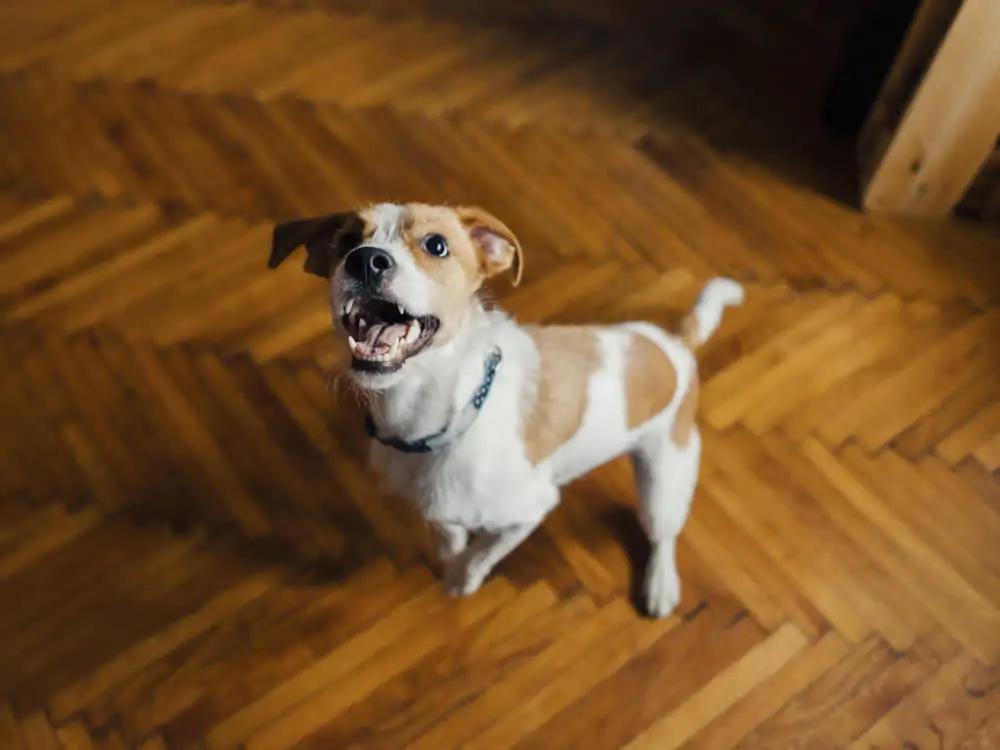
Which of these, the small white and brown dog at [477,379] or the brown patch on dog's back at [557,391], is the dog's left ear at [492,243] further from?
the brown patch on dog's back at [557,391]

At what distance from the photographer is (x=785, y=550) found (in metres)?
1.81

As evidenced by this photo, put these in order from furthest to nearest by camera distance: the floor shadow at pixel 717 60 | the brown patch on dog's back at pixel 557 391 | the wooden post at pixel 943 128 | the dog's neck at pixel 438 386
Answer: the floor shadow at pixel 717 60, the wooden post at pixel 943 128, the brown patch on dog's back at pixel 557 391, the dog's neck at pixel 438 386

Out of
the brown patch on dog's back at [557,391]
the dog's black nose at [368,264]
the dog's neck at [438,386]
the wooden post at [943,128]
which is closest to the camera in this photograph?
the dog's black nose at [368,264]

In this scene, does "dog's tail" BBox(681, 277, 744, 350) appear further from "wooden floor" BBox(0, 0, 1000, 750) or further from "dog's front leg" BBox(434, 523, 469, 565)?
"dog's front leg" BBox(434, 523, 469, 565)

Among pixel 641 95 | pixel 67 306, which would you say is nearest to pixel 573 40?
pixel 641 95

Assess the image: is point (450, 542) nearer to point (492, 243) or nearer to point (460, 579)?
point (460, 579)

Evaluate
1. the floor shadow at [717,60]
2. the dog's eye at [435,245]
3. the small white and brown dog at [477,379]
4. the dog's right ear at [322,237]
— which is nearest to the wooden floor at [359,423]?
the floor shadow at [717,60]

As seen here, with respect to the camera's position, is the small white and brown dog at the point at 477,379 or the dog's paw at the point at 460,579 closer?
the small white and brown dog at the point at 477,379

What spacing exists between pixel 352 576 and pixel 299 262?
77 centimetres

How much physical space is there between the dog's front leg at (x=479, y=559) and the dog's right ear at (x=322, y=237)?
0.55 metres

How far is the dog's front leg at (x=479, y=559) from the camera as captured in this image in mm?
1587

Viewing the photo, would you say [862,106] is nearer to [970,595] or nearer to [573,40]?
[573,40]

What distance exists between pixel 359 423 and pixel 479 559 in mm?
437

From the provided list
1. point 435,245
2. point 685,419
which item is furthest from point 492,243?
point 685,419
